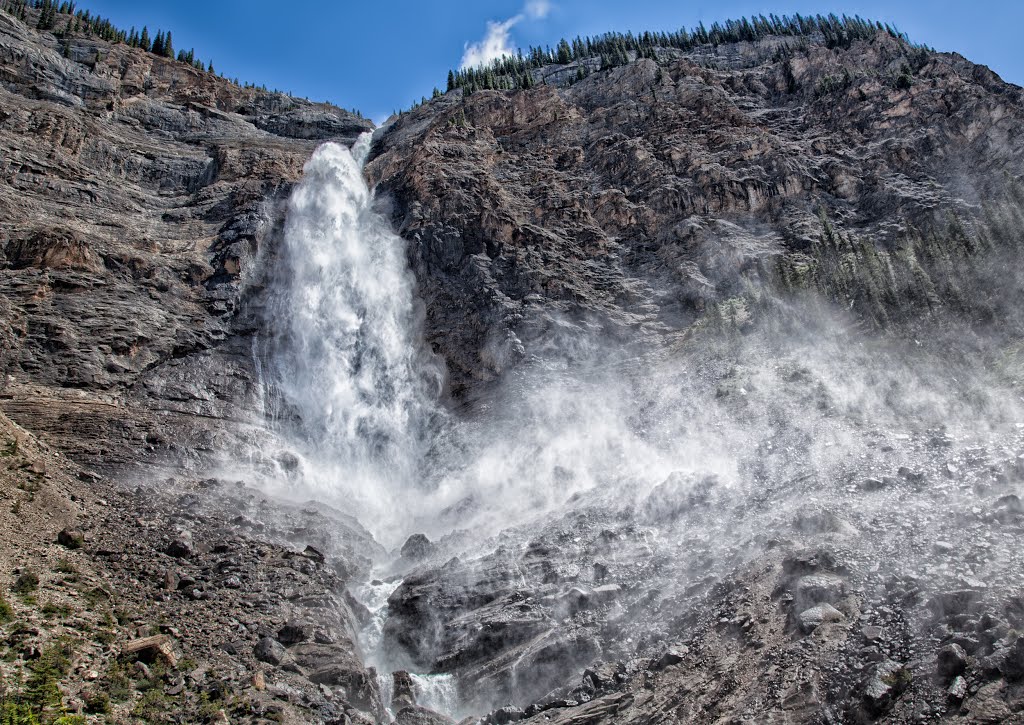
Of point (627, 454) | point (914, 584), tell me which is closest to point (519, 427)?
point (627, 454)

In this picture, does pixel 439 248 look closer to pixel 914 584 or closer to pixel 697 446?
pixel 697 446

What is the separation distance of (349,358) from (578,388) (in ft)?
44.2

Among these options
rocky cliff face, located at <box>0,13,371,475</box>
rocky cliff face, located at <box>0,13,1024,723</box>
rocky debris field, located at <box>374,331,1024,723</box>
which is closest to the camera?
rocky debris field, located at <box>374,331,1024,723</box>

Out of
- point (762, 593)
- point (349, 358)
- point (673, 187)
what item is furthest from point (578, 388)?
point (762, 593)

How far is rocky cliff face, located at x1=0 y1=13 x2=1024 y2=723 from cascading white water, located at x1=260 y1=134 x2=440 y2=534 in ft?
→ 5.55

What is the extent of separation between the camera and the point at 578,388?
36.0 m

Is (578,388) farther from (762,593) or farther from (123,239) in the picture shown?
(123,239)

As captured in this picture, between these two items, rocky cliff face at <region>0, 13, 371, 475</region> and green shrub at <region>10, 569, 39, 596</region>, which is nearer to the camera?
green shrub at <region>10, 569, 39, 596</region>

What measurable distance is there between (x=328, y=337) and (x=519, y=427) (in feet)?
43.5

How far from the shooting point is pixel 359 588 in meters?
23.8

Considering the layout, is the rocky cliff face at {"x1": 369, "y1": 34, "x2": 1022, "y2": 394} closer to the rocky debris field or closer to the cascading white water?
the cascading white water

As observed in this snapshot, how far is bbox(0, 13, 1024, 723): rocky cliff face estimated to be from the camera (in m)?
15.3

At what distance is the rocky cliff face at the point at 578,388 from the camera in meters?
15.3

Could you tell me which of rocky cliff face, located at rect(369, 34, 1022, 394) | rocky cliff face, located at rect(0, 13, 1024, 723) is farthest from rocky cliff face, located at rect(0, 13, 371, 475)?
rocky cliff face, located at rect(369, 34, 1022, 394)
